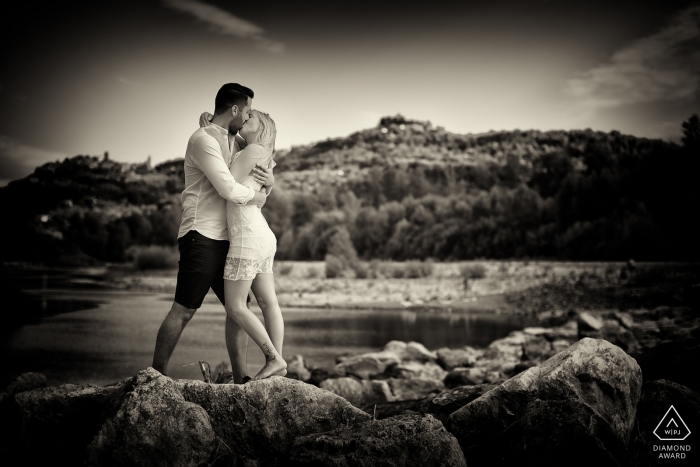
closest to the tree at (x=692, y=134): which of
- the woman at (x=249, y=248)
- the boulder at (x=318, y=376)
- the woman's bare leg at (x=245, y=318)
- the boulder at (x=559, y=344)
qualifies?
the boulder at (x=559, y=344)

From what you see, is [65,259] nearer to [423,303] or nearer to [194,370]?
[423,303]

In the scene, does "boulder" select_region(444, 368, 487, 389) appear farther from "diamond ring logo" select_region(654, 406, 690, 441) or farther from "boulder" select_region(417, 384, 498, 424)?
"diamond ring logo" select_region(654, 406, 690, 441)

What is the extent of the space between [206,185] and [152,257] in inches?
1051

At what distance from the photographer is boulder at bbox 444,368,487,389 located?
8.18 metres

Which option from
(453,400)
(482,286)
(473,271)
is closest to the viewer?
(453,400)

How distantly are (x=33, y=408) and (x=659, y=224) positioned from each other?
25.5 meters

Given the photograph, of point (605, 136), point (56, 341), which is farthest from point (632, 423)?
point (605, 136)

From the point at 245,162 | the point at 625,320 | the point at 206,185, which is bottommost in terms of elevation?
the point at 625,320

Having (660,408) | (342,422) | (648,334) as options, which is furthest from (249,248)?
(648,334)

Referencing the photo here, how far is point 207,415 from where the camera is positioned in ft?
10.8

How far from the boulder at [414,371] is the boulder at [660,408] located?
4.58 metres

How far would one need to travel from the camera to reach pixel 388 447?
3070mm

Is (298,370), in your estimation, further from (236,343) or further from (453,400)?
(236,343)

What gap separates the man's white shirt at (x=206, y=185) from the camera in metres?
3.72
